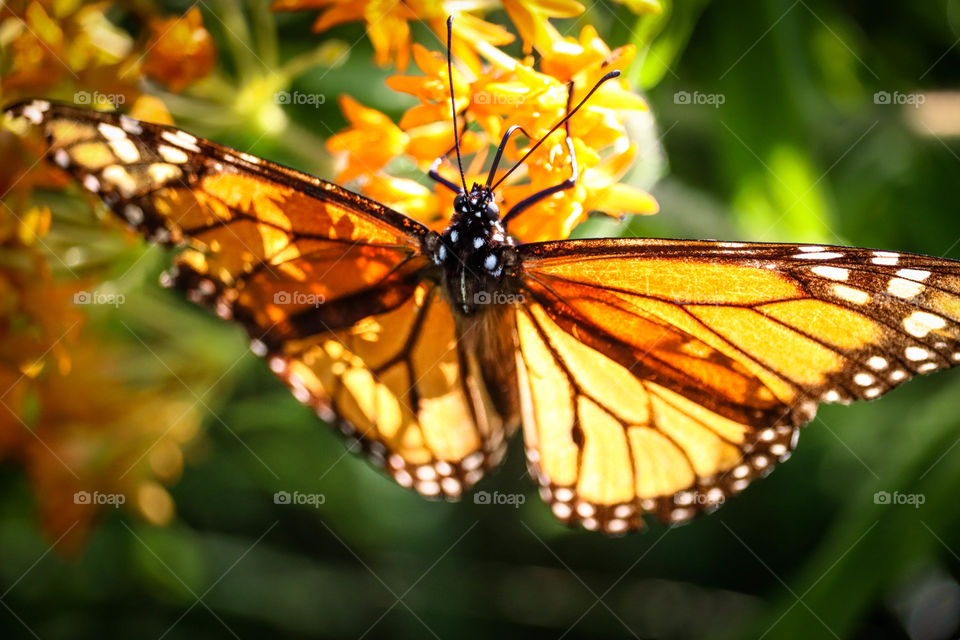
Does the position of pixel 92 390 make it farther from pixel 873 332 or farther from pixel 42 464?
pixel 873 332

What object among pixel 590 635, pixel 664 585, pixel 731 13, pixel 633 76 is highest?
pixel 731 13

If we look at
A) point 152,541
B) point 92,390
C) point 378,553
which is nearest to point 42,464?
point 92,390

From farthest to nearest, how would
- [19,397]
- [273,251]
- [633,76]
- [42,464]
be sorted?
[42,464] → [19,397] → [633,76] → [273,251]
